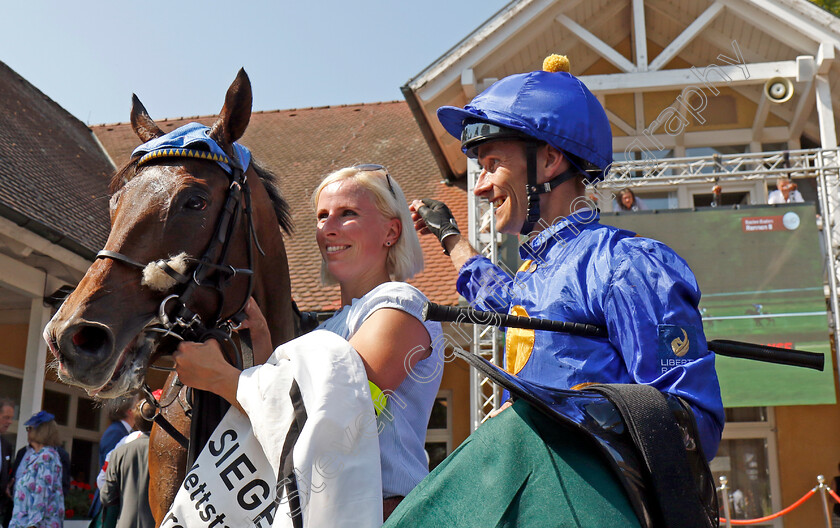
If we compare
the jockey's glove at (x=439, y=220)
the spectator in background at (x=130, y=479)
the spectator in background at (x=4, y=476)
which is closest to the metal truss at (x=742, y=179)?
the spectator in background at (x=130, y=479)

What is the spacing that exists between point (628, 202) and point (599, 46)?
7.24 ft

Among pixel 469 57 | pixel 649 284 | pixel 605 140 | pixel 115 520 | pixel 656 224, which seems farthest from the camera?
pixel 469 57

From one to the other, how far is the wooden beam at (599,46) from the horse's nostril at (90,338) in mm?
8910

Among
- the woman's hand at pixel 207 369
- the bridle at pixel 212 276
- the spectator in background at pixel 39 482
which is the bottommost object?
the spectator in background at pixel 39 482

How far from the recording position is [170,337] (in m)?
2.08

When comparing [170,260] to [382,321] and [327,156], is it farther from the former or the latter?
[327,156]

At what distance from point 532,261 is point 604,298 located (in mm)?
342

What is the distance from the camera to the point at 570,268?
1.47 meters

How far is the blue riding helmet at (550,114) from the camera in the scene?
63.7 inches

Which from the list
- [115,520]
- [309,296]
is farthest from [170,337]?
[309,296]

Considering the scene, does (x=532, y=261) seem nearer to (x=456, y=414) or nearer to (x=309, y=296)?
(x=309, y=296)

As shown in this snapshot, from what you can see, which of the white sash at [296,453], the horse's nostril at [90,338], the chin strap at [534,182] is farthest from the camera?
the horse's nostril at [90,338]

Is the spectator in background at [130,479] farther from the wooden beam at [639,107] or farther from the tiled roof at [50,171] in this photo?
the wooden beam at [639,107]

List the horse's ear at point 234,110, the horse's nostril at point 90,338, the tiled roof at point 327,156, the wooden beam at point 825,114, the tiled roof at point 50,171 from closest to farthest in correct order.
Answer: the horse's nostril at point 90,338 → the horse's ear at point 234,110 → the tiled roof at point 50,171 → the wooden beam at point 825,114 → the tiled roof at point 327,156
